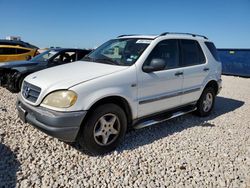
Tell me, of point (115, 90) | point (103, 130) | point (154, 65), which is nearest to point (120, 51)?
point (154, 65)

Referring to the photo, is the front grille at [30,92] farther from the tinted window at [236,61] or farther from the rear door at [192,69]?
the tinted window at [236,61]

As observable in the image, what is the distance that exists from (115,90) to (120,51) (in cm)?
114

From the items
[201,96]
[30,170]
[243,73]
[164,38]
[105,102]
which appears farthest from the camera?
[243,73]

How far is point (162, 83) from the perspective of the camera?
4.02 metres

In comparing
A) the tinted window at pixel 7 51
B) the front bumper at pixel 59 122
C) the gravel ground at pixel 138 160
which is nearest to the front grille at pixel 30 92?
the front bumper at pixel 59 122

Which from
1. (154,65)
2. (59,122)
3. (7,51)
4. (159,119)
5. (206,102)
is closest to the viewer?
(59,122)

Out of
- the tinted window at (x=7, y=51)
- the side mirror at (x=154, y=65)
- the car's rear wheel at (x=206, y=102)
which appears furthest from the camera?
the tinted window at (x=7, y=51)

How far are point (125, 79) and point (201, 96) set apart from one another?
2.55 meters

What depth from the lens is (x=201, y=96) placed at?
17.3ft

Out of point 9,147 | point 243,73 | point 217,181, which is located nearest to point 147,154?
point 217,181

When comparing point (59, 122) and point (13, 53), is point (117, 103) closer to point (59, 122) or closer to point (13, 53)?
point (59, 122)

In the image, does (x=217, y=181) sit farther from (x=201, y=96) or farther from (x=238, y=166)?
(x=201, y=96)

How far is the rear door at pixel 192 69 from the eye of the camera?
15.1 ft

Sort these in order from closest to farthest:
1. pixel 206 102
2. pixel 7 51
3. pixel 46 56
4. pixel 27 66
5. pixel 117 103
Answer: pixel 117 103 < pixel 206 102 < pixel 27 66 < pixel 46 56 < pixel 7 51
